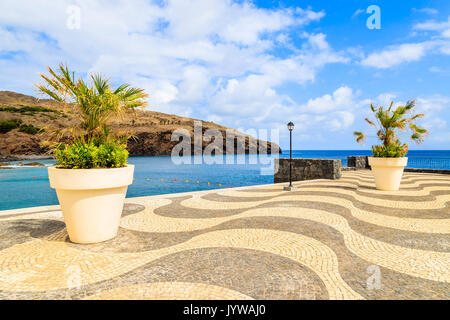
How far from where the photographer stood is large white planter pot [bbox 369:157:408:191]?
9062mm

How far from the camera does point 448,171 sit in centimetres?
1597

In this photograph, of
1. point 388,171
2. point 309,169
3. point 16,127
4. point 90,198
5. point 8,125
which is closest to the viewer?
point 90,198

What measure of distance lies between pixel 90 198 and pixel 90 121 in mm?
1275

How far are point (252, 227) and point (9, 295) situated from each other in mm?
3490

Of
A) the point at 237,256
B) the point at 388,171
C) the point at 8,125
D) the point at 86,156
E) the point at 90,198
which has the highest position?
the point at 8,125

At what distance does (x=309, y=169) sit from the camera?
15.4 meters

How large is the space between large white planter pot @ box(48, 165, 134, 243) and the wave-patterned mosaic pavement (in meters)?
0.25

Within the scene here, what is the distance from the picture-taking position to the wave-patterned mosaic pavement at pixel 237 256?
8.38ft

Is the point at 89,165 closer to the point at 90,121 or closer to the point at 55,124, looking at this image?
the point at 90,121

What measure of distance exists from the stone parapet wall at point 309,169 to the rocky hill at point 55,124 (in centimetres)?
2041

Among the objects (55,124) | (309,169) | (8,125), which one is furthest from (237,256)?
(8,125)

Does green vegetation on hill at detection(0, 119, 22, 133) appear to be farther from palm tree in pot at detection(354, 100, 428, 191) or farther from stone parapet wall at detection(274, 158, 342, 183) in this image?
palm tree in pot at detection(354, 100, 428, 191)

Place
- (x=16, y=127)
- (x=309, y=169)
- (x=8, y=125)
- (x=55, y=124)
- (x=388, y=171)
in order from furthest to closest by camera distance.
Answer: (x=16, y=127)
(x=8, y=125)
(x=55, y=124)
(x=309, y=169)
(x=388, y=171)

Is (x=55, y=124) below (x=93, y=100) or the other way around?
the other way around
